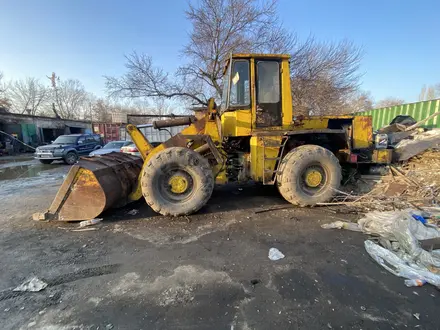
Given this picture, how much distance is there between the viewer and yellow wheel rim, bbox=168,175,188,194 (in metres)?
4.24

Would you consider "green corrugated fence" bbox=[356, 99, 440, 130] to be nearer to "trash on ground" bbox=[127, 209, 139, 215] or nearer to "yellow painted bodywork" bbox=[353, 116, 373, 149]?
"yellow painted bodywork" bbox=[353, 116, 373, 149]

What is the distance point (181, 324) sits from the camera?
190cm

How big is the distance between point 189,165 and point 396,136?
5.69 meters

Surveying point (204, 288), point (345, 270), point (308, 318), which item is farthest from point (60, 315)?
point (345, 270)

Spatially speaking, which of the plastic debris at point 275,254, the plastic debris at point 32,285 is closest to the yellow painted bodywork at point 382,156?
the plastic debris at point 275,254

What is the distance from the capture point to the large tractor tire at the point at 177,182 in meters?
4.08

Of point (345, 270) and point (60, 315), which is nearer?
point (60, 315)

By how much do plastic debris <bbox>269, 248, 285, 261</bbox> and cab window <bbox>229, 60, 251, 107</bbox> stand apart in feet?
9.55

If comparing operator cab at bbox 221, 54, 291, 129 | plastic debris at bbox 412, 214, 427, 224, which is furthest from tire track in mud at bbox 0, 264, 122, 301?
plastic debris at bbox 412, 214, 427, 224

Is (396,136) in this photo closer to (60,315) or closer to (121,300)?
(121,300)

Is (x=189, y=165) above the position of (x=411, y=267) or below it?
above

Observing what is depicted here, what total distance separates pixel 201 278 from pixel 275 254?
1053 millimetres

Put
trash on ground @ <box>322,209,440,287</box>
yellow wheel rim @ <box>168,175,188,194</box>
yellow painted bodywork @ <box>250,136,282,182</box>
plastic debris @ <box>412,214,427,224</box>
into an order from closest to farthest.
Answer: trash on ground @ <box>322,209,440,287</box>
plastic debris @ <box>412,214,427,224</box>
yellow wheel rim @ <box>168,175,188,194</box>
yellow painted bodywork @ <box>250,136,282,182</box>

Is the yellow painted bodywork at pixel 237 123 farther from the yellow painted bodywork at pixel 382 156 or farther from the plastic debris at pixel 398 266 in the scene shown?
→ the yellow painted bodywork at pixel 382 156
